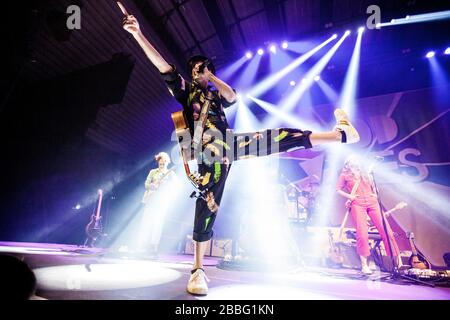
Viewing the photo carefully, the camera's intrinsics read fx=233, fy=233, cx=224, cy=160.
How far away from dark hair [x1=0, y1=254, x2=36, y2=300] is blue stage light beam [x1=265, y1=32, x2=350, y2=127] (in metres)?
8.45

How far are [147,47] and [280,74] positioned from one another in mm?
7354

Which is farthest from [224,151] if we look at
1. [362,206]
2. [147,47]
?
[362,206]

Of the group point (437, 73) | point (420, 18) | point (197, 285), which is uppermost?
point (420, 18)

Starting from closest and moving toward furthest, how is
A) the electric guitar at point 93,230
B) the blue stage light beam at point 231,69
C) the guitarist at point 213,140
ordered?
1. the guitarist at point 213,140
2. the electric guitar at point 93,230
3. the blue stage light beam at point 231,69

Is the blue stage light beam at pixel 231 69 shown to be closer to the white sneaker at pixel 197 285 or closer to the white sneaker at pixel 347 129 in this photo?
the white sneaker at pixel 347 129

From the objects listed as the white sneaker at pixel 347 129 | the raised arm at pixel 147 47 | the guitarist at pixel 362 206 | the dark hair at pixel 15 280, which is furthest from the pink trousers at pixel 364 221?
the dark hair at pixel 15 280

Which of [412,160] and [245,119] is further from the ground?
[245,119]

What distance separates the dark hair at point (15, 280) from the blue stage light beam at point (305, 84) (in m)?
8.45

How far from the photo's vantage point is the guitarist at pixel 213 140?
1864 mm

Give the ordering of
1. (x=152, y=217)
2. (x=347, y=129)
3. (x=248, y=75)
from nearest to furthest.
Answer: (x=347, y=129) < (x=152, y=217) < (x=248, y=75)

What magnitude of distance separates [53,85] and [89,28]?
1.64m

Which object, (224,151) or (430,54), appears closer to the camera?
(224,151)

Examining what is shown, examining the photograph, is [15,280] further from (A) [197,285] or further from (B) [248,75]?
(B) [248,75]

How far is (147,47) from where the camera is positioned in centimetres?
176
